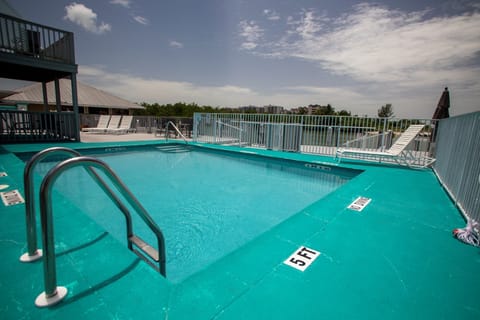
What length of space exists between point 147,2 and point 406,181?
1364 centimetres

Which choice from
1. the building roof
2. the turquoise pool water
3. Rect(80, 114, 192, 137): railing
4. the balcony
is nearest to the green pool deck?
the turquoise pool water

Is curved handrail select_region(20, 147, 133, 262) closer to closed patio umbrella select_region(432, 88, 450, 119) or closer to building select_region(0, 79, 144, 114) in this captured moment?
closed patio umbrella select_region(432, 88, 450, 119)

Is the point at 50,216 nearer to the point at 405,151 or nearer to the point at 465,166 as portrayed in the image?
the point at 465,166

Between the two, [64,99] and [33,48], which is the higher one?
[33,48]

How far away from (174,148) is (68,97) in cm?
1863

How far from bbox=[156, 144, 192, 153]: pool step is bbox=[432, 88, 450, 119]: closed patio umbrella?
34.4 feet

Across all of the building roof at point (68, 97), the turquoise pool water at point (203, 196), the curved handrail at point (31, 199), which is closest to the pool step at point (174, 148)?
the turquoise pool water at point (203, 196)

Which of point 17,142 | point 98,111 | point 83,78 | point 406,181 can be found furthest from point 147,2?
point 83,78

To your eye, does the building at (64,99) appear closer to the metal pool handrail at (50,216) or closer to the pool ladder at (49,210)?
the pool ladder at (49,210)

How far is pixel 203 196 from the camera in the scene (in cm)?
497

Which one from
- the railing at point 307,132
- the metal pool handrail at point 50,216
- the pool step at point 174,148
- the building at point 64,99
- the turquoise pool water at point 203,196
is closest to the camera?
the metal pool handrail at point 50,216

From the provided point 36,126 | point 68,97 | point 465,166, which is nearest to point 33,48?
point 36,126

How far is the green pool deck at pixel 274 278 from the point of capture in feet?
4.57

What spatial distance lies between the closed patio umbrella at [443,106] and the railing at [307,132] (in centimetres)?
237
